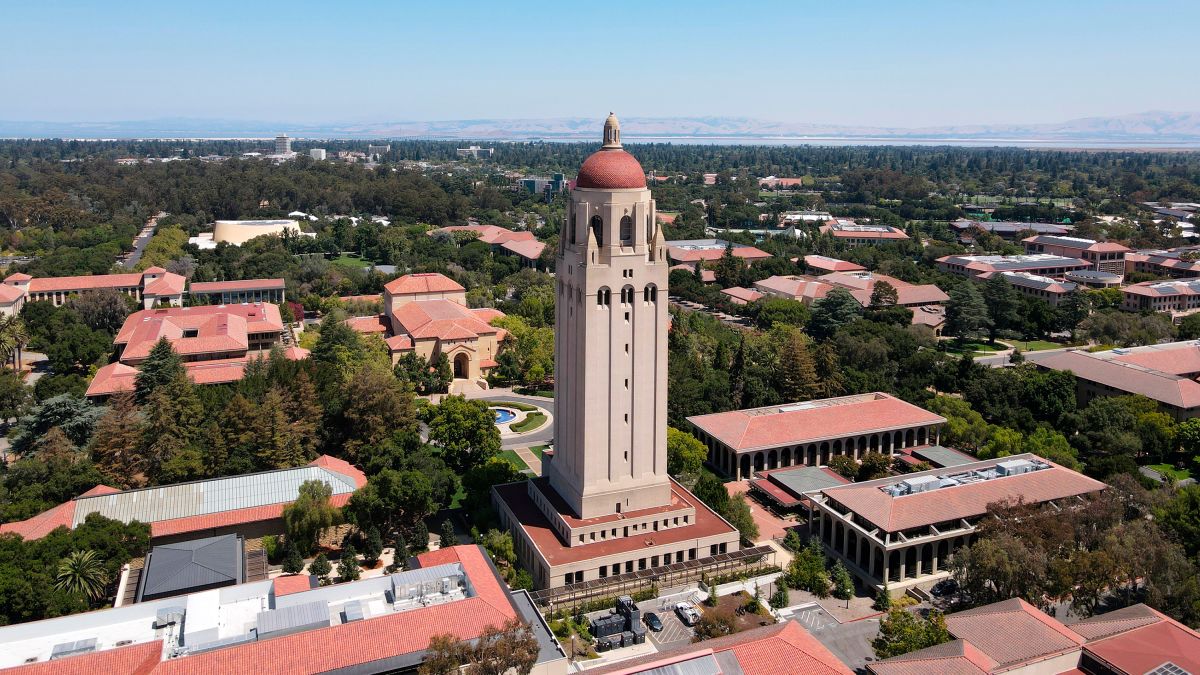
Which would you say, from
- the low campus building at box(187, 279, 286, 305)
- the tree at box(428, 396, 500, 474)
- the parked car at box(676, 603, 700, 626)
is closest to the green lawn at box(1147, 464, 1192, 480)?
the parked car at box(676, 603, 700, 626)

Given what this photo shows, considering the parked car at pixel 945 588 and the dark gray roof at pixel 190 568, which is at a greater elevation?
the dark gray roof at pixel 190 568

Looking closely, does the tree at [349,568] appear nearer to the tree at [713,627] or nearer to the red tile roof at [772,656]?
the red tile roof at [772,656]

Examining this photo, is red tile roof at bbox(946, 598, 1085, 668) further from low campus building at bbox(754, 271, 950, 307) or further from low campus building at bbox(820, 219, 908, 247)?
low campus building at bbox(820, 219, 908, 247)

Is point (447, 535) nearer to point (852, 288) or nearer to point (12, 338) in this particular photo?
point (12, 338)

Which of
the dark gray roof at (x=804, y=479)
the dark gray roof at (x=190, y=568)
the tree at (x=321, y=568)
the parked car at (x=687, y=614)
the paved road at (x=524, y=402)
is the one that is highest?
the dark gray roof at (x=190, y=568)

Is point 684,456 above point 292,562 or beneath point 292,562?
above

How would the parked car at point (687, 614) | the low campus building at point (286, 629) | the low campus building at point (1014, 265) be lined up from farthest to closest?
the low campus building at point (1014, 265) → the parked car at point (687, 614) → the low campus building at point (286, 629)

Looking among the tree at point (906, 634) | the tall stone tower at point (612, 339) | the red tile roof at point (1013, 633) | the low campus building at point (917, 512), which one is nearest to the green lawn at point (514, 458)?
the tall stone tower at point (612, 339)

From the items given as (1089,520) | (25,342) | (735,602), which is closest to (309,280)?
(25,342)

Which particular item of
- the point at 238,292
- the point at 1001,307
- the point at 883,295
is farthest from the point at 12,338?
the point at 1001,307
